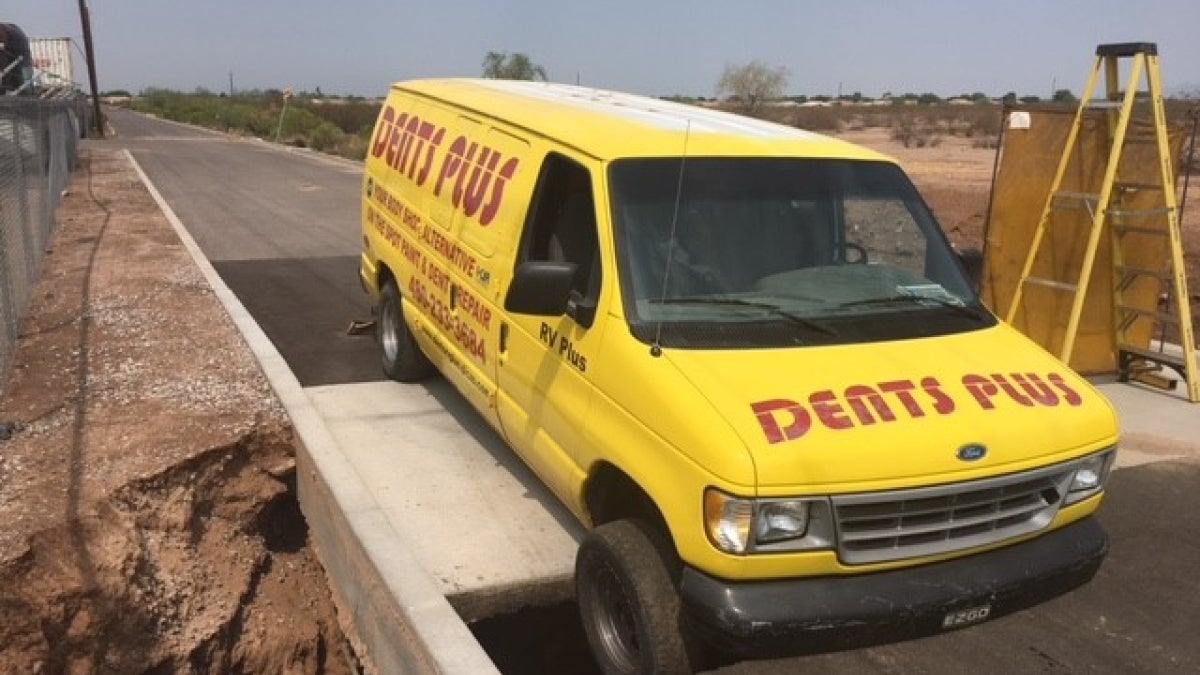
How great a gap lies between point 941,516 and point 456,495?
9.04ft

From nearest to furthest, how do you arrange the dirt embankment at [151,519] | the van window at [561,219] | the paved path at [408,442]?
the van window at [561,219]
the paved path at [408,442]
the dirt embankment at [151,519]

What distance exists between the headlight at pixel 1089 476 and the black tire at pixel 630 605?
1.61 m

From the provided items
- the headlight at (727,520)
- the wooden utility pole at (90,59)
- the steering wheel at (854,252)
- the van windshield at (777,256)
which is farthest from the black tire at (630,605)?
the wooden utility pole at (90,59)

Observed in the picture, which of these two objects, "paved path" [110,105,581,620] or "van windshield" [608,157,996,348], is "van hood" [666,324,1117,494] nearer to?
"van windshield" [608,157,996,348]

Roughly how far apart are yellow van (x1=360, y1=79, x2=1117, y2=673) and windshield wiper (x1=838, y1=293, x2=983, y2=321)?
16mm

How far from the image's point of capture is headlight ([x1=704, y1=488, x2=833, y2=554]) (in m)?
3.27

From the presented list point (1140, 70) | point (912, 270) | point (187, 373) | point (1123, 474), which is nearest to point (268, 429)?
point (187, 373)

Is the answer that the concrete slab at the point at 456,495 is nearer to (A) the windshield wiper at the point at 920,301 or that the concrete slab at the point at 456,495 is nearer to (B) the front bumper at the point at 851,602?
(B) the front bumper at the point at 851,602

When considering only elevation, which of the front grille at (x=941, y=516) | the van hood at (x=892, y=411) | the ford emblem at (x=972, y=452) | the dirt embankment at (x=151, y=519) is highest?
the van hood at (x=892, y=411)

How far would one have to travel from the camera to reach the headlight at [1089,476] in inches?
151

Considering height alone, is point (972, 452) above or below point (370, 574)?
above

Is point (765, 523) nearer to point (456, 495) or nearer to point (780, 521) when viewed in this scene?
point (780, 521)

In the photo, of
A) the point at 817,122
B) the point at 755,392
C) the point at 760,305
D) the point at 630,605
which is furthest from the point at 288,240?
the point at 817,122

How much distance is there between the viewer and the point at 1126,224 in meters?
7.57
